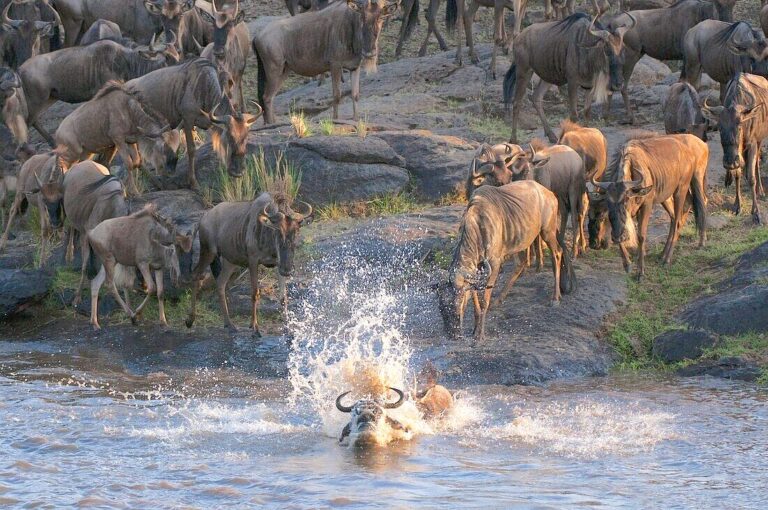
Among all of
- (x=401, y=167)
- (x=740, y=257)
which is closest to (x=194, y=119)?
(x=401, y=167)

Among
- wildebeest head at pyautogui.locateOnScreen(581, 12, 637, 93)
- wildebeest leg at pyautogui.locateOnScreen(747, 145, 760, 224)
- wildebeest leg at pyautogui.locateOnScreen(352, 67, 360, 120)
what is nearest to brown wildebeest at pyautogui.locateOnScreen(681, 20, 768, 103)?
wildebeest head at pyautogui.locateOnScreen(581, 12, 637, 93)

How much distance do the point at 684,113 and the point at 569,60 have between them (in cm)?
185

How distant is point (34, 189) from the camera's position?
1256cm

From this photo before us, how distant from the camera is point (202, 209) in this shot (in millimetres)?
12609

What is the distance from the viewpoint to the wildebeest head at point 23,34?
52.6ft

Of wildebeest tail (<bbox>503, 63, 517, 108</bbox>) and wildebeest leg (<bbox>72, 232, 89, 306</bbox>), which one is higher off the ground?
Answer: wildebeest tail (<bbox>503, 63, 517, 108</bbox>)

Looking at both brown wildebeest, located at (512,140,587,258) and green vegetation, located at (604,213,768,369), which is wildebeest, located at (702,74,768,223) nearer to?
green vegetation, located at (604,213,768,369)

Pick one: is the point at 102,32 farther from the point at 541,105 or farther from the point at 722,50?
the point at 722,50

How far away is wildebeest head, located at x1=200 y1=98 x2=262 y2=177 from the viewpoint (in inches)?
488

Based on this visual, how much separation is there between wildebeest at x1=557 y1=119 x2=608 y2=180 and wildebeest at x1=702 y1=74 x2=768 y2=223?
129 centimetres

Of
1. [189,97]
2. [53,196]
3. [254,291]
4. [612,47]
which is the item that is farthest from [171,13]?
[254,291]

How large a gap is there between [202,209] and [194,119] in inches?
42.2

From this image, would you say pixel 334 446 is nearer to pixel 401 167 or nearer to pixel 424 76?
pixel 401 167

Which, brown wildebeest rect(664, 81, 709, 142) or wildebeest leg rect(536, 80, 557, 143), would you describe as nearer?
brown wildebeest rect(664, 81, 709, 142)
